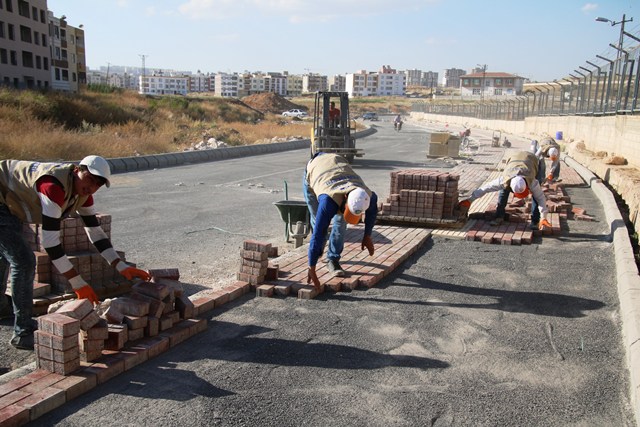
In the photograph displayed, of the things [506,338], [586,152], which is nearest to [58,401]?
[506,338]

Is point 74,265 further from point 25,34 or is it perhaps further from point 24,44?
point 25,34

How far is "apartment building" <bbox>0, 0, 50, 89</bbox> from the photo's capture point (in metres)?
52.1

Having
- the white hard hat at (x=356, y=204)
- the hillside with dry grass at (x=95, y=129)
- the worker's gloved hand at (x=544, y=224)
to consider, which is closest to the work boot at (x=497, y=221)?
the worker's gloved hand at (x=544, y=224)

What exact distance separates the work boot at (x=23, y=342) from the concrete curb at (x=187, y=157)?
41.9 ft

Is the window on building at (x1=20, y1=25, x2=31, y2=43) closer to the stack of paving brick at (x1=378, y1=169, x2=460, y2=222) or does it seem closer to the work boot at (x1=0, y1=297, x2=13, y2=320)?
the stack of paving brick at (x1=378, y1=169, x2=460, y2=222)

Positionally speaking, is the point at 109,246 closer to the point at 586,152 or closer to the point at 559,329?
the point at 559,329

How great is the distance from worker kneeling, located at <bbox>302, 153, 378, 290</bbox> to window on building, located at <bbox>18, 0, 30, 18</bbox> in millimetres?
62222

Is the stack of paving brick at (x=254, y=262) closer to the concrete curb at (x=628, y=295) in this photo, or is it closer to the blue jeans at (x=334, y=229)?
the blue jeans at (x=334, y=229)

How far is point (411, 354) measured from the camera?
4.63m

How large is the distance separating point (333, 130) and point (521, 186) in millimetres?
12350

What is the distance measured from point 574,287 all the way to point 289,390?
163 inches

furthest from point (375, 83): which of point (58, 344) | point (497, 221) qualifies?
point (58, 344)

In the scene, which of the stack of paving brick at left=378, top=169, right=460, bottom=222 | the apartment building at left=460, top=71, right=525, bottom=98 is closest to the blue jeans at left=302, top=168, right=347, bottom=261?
the stack of paving brick at left=378, top=169, right=460, bottom=222

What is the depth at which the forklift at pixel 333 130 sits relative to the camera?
1962 centimetres
